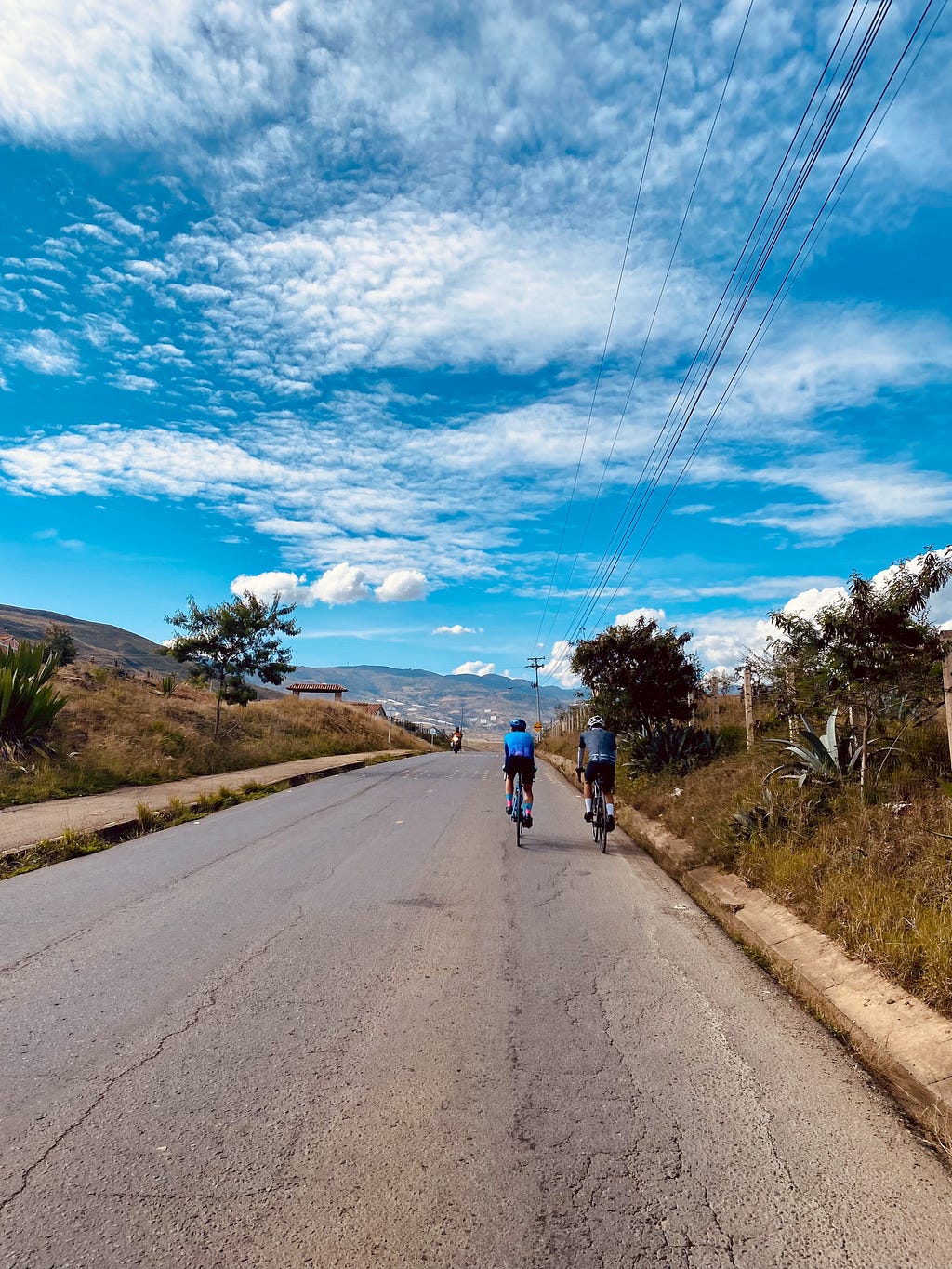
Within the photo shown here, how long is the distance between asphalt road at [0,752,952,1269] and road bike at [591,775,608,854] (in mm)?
3582

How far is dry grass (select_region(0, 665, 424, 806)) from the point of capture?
15555 millimetres

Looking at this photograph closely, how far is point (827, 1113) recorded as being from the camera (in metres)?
3.41

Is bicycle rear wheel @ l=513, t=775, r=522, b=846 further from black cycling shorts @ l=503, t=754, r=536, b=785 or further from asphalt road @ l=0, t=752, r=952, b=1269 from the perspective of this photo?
asphalt road @ l=0, t=752, r=952, b=1269

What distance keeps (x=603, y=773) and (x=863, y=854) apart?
4.52 metres

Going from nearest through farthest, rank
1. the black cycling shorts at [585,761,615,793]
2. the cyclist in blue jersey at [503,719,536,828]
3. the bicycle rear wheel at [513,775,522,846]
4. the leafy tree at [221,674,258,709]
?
the black cycling shorts at [585,761,615,793], the bicycle rear wheel at [513,775,522,846], the cyclist in blue jersey at [503,719,536,828], the leafy tree at [221,674,258,709]

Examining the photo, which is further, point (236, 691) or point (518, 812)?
point (236, 691)

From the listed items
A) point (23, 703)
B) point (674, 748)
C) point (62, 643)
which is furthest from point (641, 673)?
point (62, 643)

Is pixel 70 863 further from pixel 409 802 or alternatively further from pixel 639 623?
pixel 639 623

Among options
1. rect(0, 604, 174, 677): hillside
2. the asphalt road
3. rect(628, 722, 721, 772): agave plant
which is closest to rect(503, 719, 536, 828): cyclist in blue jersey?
rect(628, 722, 721, 772): agave plant

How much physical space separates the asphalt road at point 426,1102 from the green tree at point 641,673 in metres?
10.1

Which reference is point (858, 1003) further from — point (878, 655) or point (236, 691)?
point (236, 691)

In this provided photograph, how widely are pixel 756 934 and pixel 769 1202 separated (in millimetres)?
3327

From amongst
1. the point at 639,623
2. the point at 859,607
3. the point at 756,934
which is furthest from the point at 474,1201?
the point at 639,623

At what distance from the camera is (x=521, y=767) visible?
11.1 meters
